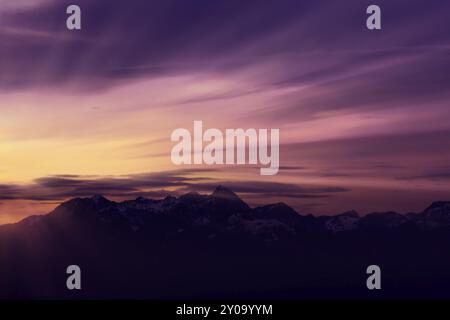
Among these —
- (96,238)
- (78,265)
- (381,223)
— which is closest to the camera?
(78,265)

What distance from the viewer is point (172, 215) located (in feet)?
202

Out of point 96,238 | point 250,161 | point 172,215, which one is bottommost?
point 96,238

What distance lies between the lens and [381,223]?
24.1 m

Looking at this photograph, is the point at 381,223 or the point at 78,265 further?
the point at 381,223

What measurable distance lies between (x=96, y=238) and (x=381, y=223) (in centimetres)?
15924

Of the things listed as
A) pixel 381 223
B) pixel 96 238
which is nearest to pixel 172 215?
pixel 381 223
